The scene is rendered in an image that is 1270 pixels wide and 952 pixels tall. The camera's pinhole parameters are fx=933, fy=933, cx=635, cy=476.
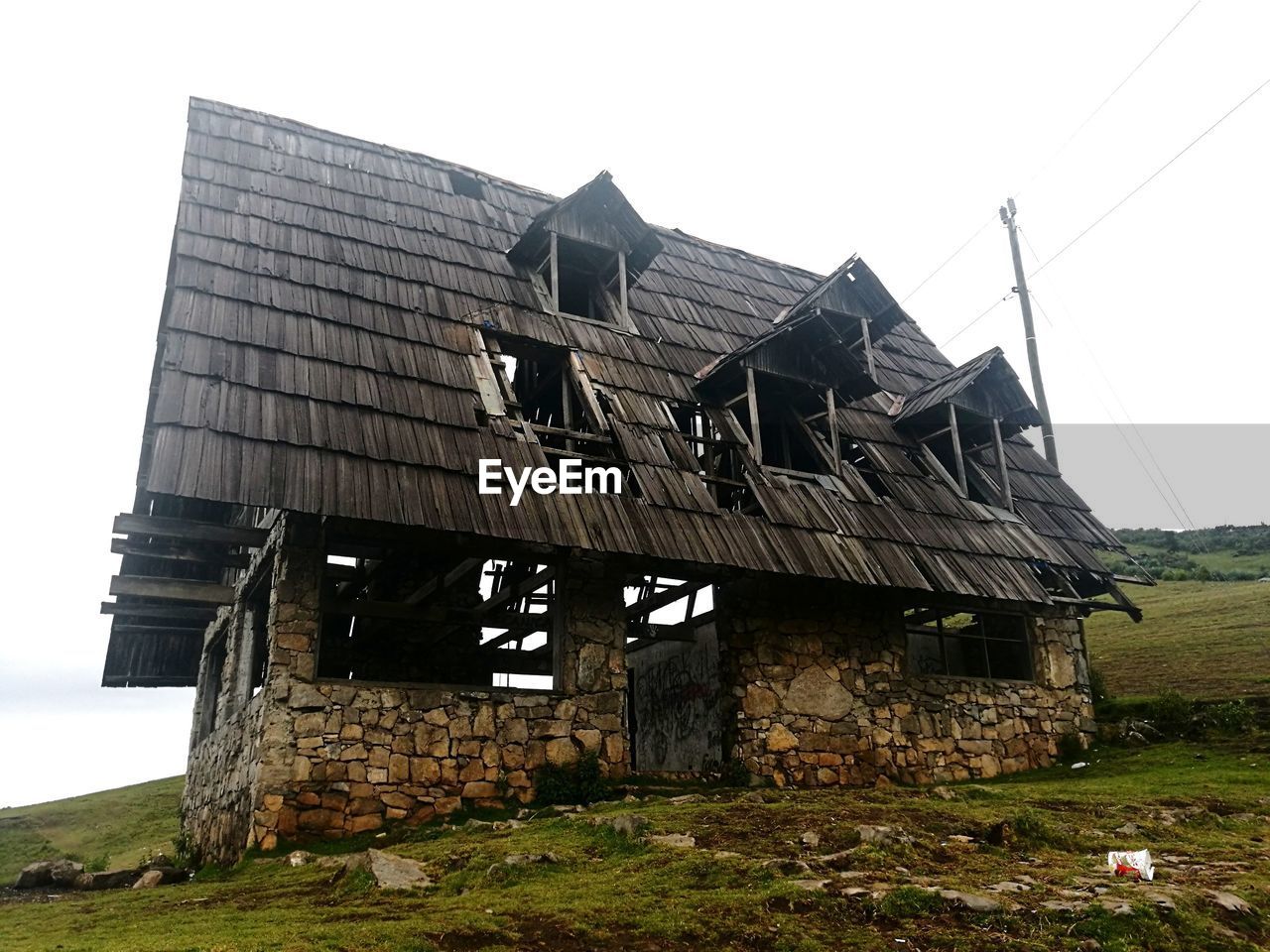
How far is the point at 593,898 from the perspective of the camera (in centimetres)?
538

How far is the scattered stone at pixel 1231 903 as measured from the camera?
5.06 metres

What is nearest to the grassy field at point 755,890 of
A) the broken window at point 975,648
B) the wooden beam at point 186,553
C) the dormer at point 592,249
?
the wooden beam at point 186,553

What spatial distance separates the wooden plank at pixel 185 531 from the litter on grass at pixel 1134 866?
8.42 metres

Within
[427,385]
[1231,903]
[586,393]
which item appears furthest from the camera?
[586,393]

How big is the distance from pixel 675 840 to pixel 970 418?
10.7 metres

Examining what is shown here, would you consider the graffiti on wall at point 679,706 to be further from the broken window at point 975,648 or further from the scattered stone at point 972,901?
the scattered stone at point 972,901

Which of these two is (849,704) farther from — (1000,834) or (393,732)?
(393,732)

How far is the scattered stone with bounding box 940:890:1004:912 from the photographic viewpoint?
193 inches

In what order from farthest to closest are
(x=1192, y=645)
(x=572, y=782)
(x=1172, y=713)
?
(x=1192, y=645) < (x=1172, y=713) < (x=572, y=782)

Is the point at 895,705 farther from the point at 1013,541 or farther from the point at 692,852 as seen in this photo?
the point at 692,852

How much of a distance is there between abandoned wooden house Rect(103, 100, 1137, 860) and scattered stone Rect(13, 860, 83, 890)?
Result: 150 centimetres

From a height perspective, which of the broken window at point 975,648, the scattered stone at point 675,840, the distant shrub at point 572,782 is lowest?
the scattered stone at point 675,840

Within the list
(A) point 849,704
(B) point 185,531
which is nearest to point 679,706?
(A) point 849,704

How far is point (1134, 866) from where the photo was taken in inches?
228
